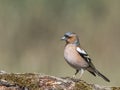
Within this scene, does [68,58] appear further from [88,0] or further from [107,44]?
[88,0]

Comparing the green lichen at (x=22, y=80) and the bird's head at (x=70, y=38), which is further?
the bird's head at (x=70, y=38)

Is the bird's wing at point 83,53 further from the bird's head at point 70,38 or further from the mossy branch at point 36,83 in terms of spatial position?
the mossy branch at point 36,83

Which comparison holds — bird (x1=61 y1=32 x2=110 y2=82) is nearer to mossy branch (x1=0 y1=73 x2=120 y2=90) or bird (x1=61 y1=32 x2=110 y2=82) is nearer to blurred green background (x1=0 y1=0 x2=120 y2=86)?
mossy branch (x1=0 y1=73 x2=120 y2=90)

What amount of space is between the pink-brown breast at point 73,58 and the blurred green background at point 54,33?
383cm

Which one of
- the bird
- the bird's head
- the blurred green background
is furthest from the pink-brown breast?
the blurred green background

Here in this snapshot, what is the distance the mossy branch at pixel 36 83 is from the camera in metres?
8.11

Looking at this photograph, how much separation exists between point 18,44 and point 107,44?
101 inches

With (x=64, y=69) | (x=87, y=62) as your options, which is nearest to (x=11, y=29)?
(x=64, y=69)

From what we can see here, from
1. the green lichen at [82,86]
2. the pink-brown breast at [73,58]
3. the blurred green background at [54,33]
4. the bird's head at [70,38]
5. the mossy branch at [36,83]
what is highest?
the blurred green background at [54,33]

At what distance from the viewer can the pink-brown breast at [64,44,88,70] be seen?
1003 cm

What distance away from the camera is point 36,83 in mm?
8156

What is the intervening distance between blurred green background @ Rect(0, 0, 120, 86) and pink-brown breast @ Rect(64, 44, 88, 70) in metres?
3.83

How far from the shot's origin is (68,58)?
394 inches

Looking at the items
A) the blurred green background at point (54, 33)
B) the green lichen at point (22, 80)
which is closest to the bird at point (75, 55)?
the green lichen at point (22, 80)
